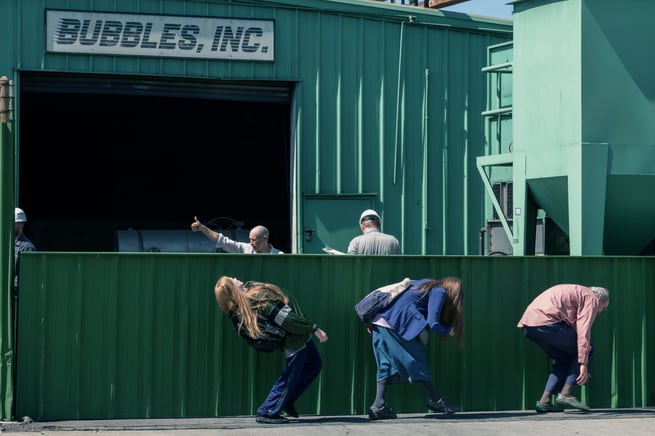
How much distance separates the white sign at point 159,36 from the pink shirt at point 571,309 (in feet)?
33.0

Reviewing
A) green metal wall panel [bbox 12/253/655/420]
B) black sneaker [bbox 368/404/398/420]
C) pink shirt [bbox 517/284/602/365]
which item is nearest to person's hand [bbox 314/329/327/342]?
green metal wall panel [bbox 12/253/655/420]

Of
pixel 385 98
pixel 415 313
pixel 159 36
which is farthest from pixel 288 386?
pixel 385 98

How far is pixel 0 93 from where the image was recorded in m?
9.83

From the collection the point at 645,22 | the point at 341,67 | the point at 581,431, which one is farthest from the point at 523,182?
the point at 581,431

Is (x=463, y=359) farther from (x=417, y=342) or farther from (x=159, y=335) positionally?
(x=159, y=335)

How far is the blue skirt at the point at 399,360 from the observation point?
10.3 meters

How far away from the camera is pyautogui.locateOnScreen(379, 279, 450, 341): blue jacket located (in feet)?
33.6

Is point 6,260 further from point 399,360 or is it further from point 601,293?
point 601,293

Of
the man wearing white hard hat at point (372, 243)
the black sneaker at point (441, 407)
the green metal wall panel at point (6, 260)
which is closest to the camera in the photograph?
the green metal wall panel at point (6, 260)

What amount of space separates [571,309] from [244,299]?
3333 millimetres

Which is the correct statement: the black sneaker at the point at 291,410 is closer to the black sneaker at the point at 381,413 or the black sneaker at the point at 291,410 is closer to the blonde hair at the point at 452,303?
the black sneaker at the point at 381,413

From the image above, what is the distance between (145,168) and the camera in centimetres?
2977

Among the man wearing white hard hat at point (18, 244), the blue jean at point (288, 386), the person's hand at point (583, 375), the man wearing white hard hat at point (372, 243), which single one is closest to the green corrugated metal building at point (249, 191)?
the man wearing white hard hat at point (18, 244)

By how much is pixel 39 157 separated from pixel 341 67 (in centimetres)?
1166
